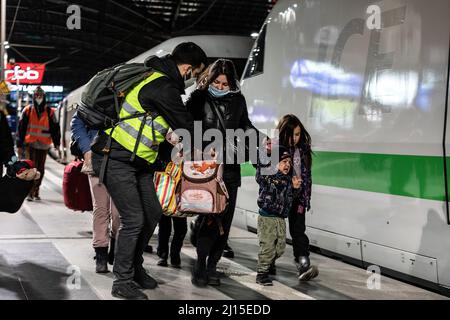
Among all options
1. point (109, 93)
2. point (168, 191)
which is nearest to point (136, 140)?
point (109, 93)

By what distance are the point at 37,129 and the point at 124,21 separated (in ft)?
67.2

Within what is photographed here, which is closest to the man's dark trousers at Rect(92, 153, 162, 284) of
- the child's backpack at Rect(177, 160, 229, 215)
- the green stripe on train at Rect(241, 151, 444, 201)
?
the child's backpack at Rect(177, 160, 229, 215)

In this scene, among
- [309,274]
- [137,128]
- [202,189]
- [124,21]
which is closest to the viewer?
[137,128]

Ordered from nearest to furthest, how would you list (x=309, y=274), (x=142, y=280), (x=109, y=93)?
1. (x=109, y=93)
2. (x=142, y=280)
3. (x=309, y=274)

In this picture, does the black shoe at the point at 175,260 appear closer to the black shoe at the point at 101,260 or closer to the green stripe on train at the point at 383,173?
the black shoe at the point at 101,260

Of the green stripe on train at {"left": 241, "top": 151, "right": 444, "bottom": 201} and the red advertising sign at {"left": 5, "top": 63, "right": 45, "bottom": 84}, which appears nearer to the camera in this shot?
the green stripe on train at {"left": 241, "top": 151, "right": 444, "bottom": 201}

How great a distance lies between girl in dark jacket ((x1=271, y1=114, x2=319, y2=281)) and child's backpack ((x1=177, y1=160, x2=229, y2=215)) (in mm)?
860

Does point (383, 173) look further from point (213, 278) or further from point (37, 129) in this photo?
point (37, 129)

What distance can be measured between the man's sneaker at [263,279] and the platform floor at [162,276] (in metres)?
0.06

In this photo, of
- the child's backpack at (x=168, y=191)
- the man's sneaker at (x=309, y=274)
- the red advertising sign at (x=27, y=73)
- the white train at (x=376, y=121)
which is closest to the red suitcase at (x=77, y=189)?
the child's backpack at (x=168, y=191)

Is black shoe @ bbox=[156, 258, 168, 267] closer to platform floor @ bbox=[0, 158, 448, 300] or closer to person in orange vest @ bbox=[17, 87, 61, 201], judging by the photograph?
platform floor @ bbox=[0, 158, 448, 300]

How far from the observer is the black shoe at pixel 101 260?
5605 millimetres

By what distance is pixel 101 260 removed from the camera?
566 cm

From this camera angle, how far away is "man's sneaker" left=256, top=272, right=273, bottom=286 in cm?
539
